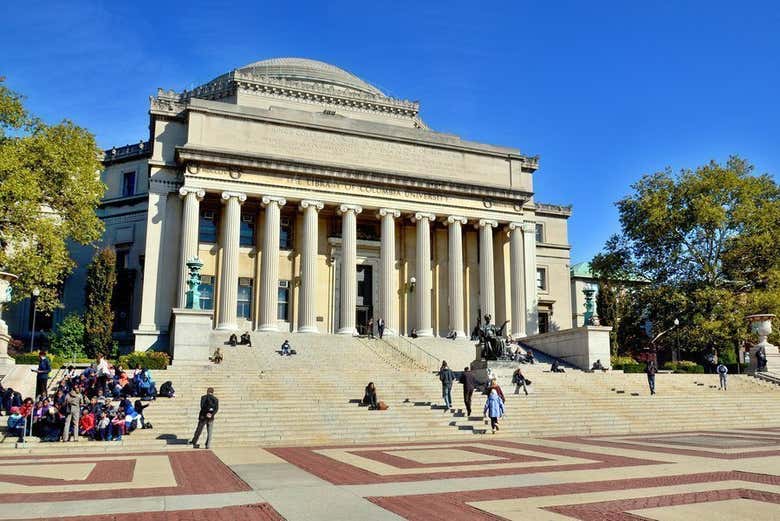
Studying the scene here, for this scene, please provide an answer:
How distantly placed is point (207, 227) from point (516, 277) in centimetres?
2205

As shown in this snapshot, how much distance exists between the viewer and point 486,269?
47094 mm

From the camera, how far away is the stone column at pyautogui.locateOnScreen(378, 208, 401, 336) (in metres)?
44.5

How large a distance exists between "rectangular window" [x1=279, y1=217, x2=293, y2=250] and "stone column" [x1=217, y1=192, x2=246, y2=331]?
407cm

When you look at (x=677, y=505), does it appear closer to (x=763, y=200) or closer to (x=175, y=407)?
(x=175, y=407)

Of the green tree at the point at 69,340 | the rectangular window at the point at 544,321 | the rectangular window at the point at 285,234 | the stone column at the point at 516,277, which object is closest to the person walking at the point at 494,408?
the stone column at the point at 516,277

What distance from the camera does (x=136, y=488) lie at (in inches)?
422

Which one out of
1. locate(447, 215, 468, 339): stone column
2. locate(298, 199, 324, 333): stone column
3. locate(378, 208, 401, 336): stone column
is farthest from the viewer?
locate(447, 215, 468, 339): stone column

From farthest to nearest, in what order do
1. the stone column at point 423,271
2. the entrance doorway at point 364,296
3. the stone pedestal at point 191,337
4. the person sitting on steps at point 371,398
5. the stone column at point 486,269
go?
the entrance doorway at point 364,296
the stone column at point 486,269
the stone column at point 423,271
the stone pedestal at point 191,337
the person sitting on steps at point 371,398

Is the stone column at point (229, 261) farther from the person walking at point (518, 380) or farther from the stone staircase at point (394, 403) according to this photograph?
the person walking at point (518, 380)

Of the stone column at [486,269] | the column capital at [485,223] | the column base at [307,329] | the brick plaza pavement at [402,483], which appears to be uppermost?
the column capital at [485,223]

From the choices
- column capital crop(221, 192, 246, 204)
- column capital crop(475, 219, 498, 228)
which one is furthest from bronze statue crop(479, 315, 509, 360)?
column capital crop(221, 192, 246, 204)

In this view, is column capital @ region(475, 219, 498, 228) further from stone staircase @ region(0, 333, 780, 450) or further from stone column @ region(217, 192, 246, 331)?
stone column @ region(217, 192, 246, 331)

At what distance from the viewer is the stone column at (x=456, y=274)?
4628 centimetres

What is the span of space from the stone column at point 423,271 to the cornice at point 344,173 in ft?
7.36
